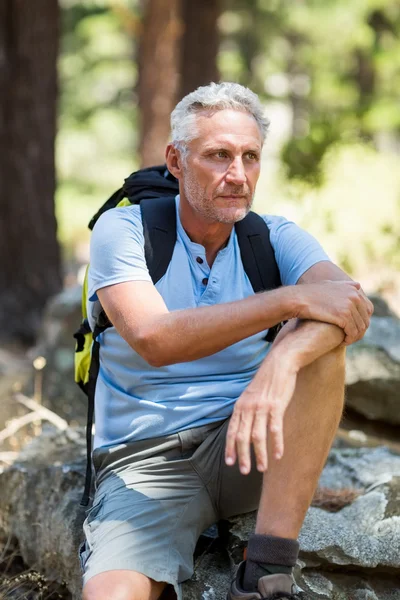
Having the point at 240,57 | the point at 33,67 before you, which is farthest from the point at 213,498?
the point at 240,57

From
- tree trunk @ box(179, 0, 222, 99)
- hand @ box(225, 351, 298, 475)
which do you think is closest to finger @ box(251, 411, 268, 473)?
hand @ box(225, 351, 298, 475)

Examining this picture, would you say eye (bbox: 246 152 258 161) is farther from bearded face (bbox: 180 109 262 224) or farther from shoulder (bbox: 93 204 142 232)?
shoulder (bbox: 93 204 142 232)

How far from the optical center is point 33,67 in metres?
7.68

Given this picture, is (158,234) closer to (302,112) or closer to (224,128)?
(224,128)

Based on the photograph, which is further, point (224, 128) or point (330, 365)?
point (224, 128)

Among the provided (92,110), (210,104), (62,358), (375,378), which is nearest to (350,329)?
(210,104)

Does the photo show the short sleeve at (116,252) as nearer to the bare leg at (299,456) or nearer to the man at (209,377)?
the man at (209,377)

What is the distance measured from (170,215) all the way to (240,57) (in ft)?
66.6

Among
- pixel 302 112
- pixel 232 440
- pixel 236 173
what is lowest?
pixel 232 440

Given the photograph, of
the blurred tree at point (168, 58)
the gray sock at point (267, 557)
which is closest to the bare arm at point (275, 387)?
the gray sock at point (267, 557)

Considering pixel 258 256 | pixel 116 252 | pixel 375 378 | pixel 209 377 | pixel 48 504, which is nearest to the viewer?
pixel 116 252

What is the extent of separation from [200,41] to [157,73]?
5.19 feet

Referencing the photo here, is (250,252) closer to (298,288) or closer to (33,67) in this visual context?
(298,288)

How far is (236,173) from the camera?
305 cm
